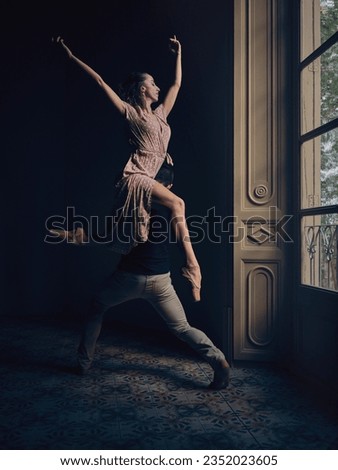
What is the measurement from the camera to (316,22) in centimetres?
255

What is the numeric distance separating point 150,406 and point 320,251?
51.0 inches

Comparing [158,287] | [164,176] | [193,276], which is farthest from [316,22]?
[158,287]

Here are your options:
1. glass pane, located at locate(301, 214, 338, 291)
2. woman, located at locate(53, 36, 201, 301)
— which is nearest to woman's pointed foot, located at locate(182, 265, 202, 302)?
Answer: woman, located at locate(53, 36, 201, 301)

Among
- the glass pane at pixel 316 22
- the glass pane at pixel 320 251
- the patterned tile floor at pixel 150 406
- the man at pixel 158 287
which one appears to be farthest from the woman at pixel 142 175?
the glass pane at pixel 316 22

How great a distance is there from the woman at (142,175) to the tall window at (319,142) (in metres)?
0.77

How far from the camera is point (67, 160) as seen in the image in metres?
4.71

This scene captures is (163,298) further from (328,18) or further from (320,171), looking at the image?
(328,18)

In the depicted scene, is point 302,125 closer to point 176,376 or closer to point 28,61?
point 176,376

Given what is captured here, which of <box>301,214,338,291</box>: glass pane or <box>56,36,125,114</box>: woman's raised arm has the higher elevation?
<box>56,36,125,114</box>: woman's raised arm

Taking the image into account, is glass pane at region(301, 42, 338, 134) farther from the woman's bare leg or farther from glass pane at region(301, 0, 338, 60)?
the woman's bare leg

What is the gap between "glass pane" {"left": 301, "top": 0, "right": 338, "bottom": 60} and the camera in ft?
7.84

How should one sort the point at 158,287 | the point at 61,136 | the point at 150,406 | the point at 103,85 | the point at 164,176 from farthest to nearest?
the point at 61,136 < the point at 164,176 < the point at 158,287 < the point at 103,85 < the point at 150,406

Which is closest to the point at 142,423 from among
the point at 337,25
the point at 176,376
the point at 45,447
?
the point at 45,447

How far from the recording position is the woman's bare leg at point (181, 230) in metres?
2.21
